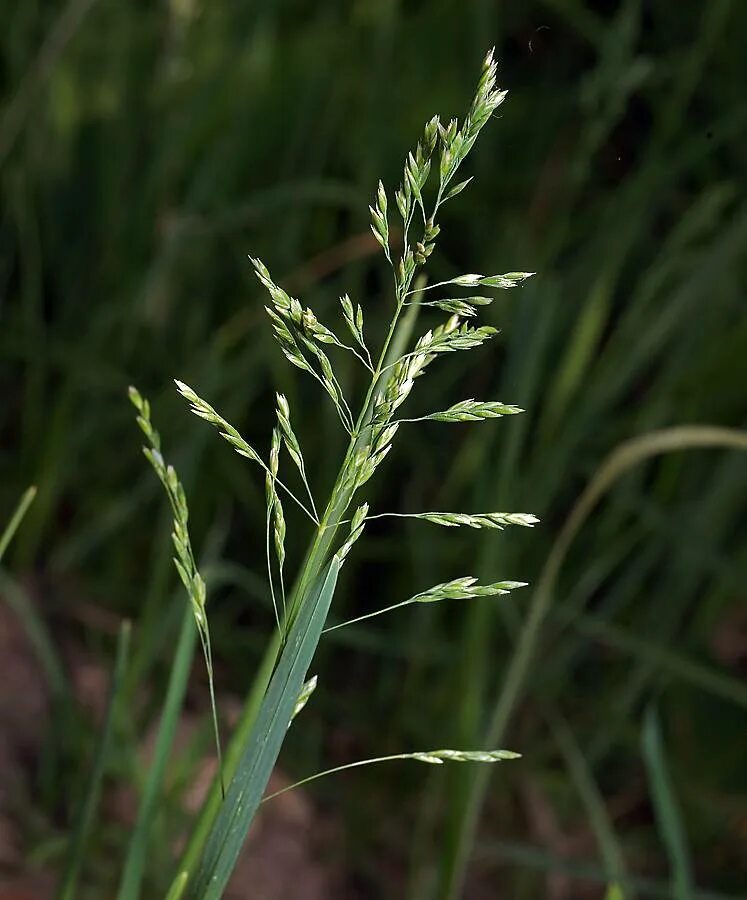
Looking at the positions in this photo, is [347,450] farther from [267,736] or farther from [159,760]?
[159,760]

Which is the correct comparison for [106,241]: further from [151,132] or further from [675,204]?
[675,204]

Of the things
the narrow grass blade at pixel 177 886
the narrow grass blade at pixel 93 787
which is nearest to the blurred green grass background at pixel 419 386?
the narrow grass blade at pixel 93 787

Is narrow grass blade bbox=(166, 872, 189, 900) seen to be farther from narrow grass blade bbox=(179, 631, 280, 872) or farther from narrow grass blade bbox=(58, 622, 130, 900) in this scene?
narrow grass blade bbox=(58, 622, 130, 900)

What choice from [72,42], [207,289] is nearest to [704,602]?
[207,289]

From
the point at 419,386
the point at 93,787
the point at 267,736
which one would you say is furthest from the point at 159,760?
the point at 419,386

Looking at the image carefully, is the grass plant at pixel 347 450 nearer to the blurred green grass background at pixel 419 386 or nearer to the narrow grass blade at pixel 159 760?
the narrow grass blade at pixel 159 760

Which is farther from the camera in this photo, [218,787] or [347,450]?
[218,787]
